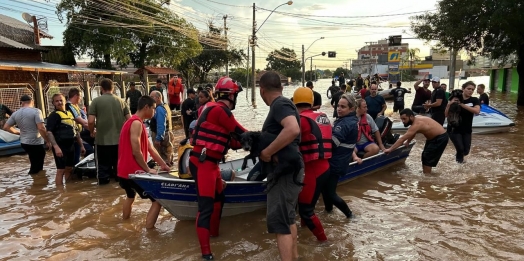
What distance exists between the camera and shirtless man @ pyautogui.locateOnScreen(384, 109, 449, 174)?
6.87 m

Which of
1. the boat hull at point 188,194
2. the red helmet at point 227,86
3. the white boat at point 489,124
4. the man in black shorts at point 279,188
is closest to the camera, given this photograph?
the man in black shorts at point 279,188

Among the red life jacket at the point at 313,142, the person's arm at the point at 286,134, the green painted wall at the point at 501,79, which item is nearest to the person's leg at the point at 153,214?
the red life jacket at the point at 313,142

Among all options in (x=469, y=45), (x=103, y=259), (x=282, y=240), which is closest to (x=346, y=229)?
(x=282, y=240)

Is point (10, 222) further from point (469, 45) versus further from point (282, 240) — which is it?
point (469, 45)

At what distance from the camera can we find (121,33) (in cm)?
3031

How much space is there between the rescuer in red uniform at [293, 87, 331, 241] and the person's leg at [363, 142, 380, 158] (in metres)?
3.03

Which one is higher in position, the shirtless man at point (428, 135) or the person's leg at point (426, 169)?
the shirtless man at point (428, 135)

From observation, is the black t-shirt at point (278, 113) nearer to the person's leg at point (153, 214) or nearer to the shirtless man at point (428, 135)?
the person's leg at point (153, 214)

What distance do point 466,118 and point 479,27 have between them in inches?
502

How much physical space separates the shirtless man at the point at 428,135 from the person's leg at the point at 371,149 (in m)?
0.18

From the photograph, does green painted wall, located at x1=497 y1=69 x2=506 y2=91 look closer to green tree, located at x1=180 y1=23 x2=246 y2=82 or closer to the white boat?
the white boat

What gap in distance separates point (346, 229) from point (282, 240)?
5.70 ft

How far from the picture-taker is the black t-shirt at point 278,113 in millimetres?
3102

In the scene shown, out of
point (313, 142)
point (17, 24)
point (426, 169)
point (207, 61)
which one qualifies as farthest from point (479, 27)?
point (207, 61)
